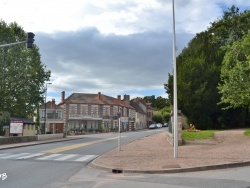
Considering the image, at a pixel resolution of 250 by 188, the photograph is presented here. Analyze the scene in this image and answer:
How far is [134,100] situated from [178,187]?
114767mm

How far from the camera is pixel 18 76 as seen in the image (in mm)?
43562

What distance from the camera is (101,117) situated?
88.6m

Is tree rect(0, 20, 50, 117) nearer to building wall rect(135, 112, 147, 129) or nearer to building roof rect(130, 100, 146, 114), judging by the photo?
building wall rect(135, 112, 147, 129)

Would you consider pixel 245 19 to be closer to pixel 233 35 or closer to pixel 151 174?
pixel 233 35

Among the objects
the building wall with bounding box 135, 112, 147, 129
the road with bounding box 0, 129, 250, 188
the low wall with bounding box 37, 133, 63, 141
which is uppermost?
the building wall with bounding box 135, 112, 147, 129

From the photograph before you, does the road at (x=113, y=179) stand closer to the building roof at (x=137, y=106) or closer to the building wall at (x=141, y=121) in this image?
the building wall at (x=141, y=121)

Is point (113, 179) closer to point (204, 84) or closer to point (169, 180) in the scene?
point (169, 180)

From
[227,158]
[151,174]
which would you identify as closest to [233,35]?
[227,158]

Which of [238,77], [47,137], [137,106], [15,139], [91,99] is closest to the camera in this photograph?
[238,77]

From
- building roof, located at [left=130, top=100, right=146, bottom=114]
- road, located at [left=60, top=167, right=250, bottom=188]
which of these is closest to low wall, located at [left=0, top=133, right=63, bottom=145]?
road, located at [left=60, top=167, right=250, bottom=188]

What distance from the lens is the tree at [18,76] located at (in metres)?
43.1

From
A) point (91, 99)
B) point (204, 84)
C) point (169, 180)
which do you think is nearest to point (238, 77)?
point (204, 84)

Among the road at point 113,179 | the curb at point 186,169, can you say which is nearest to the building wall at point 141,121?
the curb at point 186,169

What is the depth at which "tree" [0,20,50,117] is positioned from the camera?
141 ft
